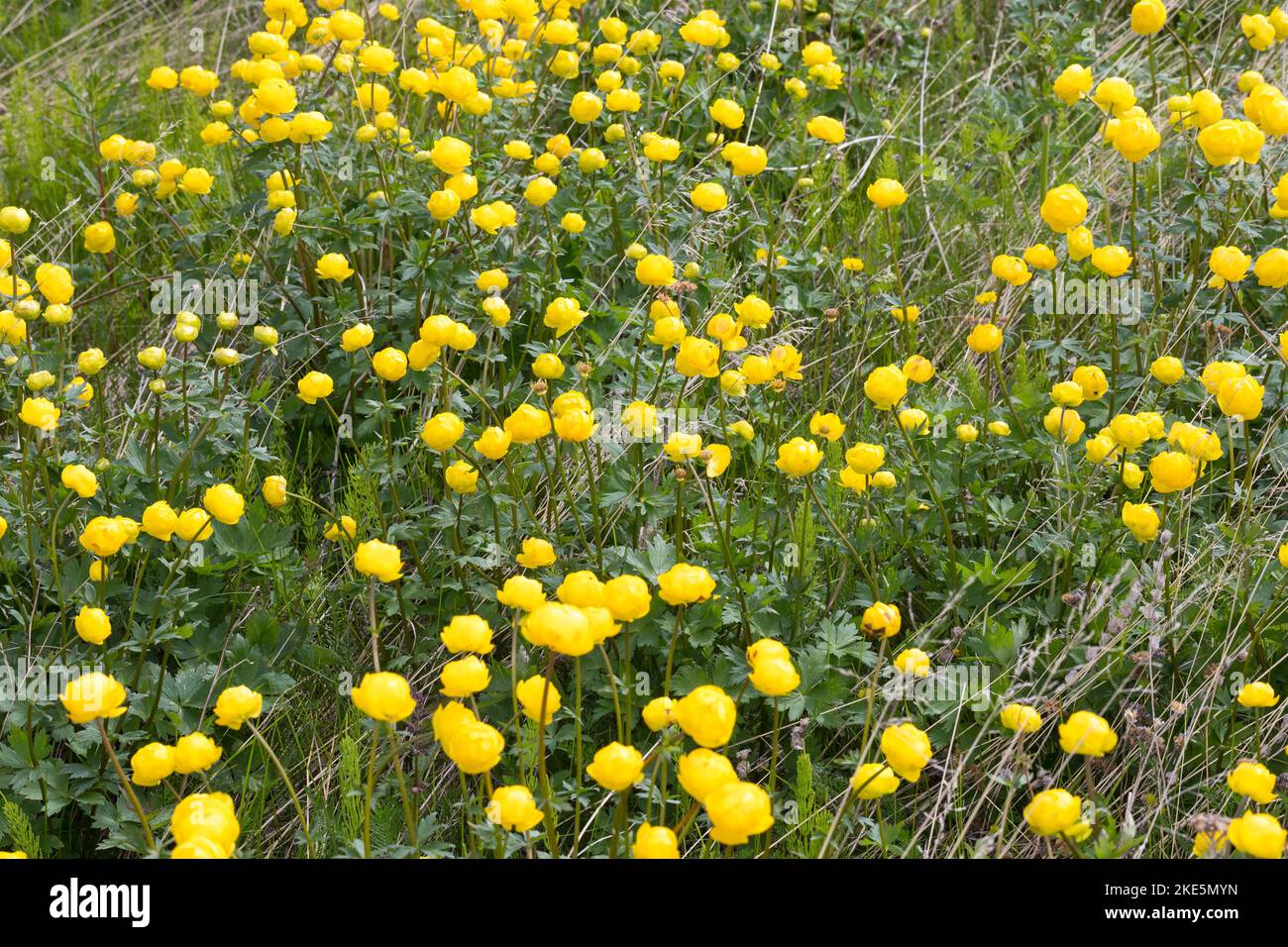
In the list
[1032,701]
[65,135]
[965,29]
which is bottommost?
[1032,701]

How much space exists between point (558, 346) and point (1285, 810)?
1764 mm

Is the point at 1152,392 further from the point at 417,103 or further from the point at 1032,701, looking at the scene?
the point at 417,103

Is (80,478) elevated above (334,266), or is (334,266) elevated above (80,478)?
(334,266)

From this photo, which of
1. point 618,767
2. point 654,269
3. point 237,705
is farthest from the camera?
point 654,269

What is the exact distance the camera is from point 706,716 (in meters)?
1.66

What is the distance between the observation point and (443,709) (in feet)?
5.70

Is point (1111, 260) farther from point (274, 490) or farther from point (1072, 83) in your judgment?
point (274, 490)

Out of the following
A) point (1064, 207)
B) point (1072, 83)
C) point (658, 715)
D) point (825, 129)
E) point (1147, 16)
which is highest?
point (1147, 16)

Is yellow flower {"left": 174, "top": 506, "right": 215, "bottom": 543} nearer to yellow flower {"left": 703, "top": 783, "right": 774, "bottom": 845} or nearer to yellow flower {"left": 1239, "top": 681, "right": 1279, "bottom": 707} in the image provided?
yellow flower {"left": 703, "top": 783, "right": 774, "bottom": 845}

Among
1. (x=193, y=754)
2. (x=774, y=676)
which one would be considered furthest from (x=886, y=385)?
(x=193, y=754)

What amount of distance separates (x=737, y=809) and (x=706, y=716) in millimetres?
152

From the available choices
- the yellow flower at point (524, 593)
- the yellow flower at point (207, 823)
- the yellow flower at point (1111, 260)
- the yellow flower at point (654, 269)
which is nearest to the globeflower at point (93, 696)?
the yellow flower at point (207, 823)
